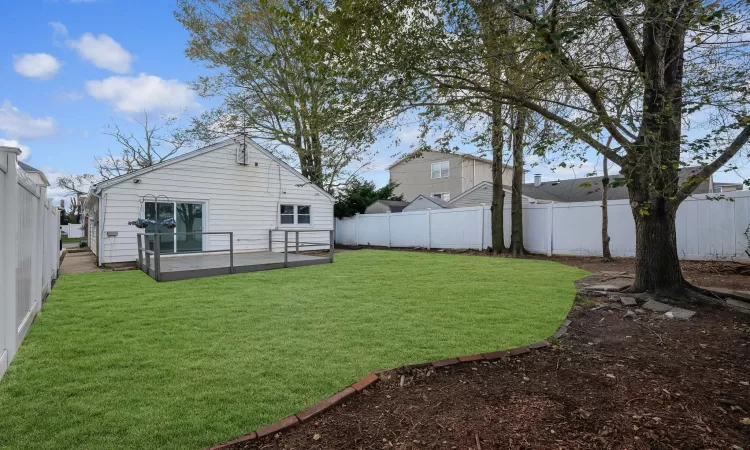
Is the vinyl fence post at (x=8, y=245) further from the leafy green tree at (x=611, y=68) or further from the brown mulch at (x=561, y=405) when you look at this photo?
the leafy green tree at (x=611, y=68)

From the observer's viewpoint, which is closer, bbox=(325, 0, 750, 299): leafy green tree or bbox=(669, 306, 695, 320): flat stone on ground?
bbox=(325, 0, 750, 299): leafy green tree

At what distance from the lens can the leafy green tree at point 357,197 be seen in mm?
19531

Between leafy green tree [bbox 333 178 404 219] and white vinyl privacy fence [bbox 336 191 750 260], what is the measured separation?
669mm

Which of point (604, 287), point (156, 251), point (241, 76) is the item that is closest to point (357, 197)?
point (241, 76)

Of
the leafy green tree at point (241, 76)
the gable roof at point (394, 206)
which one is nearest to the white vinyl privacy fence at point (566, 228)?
the gable roof at point (394, 206)

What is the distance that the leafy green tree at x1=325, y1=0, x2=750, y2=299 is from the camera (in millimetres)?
3902

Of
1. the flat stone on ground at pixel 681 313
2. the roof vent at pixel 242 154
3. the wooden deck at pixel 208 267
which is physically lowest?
the flat stone on ground at pixel 681 313

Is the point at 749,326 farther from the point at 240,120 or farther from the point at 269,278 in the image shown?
the point at 240,120

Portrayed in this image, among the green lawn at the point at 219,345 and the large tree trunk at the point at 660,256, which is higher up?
the large tree trunk at the point at 660,256

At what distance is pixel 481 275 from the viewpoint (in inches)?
324

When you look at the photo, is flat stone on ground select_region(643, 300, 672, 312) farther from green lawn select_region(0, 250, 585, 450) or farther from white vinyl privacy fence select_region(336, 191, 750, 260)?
white vinyl privacy fence select_region(336, 191, 750, 260)

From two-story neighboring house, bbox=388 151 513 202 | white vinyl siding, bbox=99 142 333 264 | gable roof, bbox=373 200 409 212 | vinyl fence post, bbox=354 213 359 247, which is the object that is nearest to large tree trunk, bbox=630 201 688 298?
white vinyl siding, bbox=99 142 333 264

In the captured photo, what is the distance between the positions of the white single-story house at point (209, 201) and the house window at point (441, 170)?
43.1 ft

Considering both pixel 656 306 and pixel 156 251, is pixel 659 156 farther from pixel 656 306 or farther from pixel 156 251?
pixel 156 251
